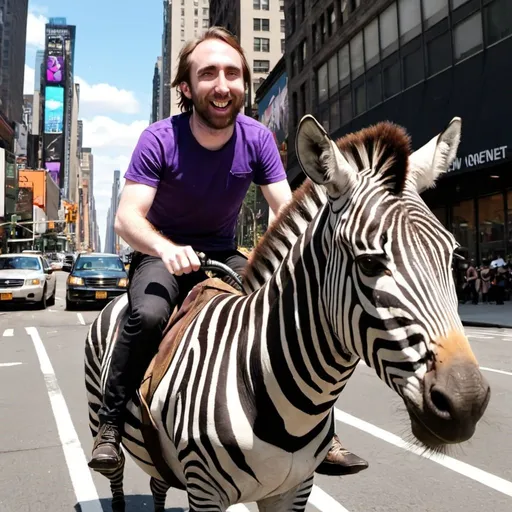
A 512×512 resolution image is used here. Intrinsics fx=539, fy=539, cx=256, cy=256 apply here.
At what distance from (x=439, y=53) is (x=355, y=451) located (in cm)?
2313

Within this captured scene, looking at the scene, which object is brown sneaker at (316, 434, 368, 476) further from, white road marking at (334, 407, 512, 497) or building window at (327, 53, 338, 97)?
building window at (327, 53, 338, 97)

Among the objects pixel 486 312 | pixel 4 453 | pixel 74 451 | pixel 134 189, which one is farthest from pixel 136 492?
pixel 486 312

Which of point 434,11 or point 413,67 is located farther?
point 413,67

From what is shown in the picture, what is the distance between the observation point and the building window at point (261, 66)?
265 ft

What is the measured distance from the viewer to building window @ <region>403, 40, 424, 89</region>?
2541 centimetres

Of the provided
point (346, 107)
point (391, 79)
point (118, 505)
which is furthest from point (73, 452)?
point (346, 107)

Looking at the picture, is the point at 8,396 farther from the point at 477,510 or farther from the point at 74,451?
the point at 477,510

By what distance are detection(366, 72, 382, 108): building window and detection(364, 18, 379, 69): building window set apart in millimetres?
876

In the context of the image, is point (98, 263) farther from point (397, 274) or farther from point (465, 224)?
point (397, 274)

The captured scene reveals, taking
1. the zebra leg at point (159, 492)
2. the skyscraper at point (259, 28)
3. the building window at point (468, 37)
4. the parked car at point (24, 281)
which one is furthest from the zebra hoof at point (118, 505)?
the skyscraper at point (259, 28)

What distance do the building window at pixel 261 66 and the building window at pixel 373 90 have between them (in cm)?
5373

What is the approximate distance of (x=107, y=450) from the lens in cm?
255

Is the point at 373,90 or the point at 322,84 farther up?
the point at 322,84

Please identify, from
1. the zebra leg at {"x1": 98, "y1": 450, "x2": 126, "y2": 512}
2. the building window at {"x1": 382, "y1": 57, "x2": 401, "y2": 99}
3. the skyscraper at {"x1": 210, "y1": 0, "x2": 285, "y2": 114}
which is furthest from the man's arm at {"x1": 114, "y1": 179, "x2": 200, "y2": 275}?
the skyscraper at {"x1": 210, "y1": 0, "x2": 285, "y2": 114}
